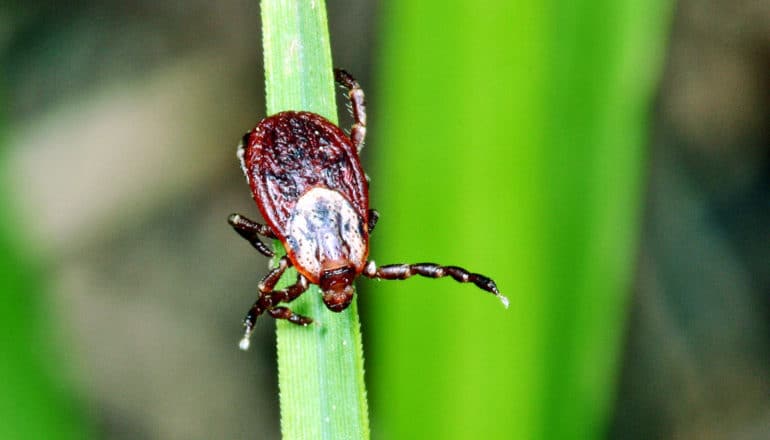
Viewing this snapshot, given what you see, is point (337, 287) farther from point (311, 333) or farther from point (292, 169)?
point (292, 169)

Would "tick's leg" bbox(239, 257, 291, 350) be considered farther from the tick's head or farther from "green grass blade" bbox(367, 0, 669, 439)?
"green grass blade" bbox(367, 0, 669, 439)

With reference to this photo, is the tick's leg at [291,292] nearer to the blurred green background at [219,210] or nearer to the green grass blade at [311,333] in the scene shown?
the green grass blade at [311,333]

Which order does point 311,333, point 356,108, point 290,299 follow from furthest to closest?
point 356,108 < point 290,299 < point 311,333

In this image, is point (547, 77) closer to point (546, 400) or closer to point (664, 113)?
→ point (546, 400)

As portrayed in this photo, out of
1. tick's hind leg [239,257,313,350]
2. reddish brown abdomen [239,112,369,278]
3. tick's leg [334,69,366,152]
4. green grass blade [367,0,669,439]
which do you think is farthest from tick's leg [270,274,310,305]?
tick's leg [334,69,366,152]

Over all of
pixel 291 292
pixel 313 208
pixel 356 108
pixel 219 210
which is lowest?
pixel 219 210

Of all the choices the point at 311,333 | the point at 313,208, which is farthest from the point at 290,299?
the point at 313,208

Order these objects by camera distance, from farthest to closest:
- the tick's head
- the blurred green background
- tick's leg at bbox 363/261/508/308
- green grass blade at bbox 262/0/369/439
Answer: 1. the blurred green background
2. tick's leg at bbox 363/261/508/308
3. the tick's head
4. green grass blade at bbox 262/0/369/439
